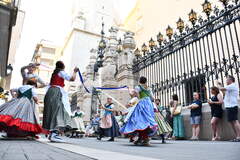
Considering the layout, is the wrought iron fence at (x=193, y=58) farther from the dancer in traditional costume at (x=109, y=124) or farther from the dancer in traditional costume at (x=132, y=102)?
the dancer in traditional costume at (x=109, y=124)

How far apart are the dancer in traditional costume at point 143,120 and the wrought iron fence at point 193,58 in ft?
9.15

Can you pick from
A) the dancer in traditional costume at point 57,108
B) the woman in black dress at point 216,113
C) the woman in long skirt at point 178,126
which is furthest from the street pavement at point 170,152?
the woman in long skirt at point 178,126

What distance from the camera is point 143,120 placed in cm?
536

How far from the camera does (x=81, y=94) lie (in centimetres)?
1761

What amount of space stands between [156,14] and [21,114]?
18646 millimetres

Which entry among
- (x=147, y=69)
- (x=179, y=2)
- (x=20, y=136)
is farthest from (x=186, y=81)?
(x=179, y=2)

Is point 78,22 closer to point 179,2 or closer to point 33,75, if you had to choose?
point 179,2

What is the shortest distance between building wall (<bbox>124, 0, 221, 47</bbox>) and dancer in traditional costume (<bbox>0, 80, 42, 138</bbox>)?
521 inches

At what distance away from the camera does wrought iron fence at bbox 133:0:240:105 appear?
279 inches

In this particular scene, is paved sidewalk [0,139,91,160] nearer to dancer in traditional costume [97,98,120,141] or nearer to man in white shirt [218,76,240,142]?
man in white shirt [218,76,240,142]

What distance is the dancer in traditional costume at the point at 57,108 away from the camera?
5293 millimetres

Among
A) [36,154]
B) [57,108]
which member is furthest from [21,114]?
[36,154]

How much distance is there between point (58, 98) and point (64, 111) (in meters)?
0.37

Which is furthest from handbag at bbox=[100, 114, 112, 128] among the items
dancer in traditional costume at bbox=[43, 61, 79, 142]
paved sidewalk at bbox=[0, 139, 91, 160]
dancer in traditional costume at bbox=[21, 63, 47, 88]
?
paved sidewalk at bbox=[0, 139, 91, 160]
